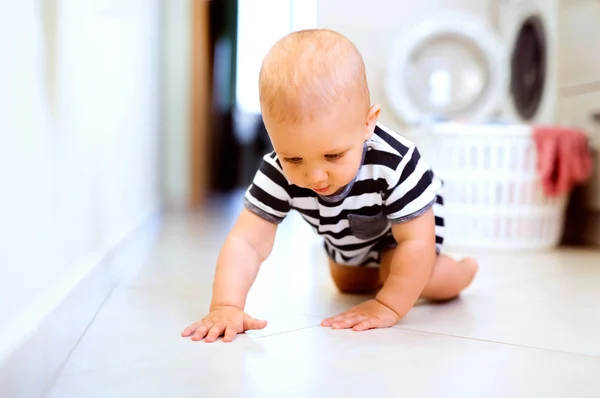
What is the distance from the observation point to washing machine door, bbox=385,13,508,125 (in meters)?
2.49

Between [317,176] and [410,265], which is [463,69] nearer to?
[410,265]

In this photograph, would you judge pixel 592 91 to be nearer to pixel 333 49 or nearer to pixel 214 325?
pixel 333 49

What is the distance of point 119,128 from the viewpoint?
57.6 inches

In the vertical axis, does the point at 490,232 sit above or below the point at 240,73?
below

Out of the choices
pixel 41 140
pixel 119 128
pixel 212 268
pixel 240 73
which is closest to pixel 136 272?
pixel 212 268

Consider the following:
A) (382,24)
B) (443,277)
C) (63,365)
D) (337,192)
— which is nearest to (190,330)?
(63,365)

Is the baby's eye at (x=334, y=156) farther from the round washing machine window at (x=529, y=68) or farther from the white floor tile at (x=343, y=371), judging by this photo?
the round washing machine window at (x=529, y=68)

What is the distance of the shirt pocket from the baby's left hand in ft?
0.36

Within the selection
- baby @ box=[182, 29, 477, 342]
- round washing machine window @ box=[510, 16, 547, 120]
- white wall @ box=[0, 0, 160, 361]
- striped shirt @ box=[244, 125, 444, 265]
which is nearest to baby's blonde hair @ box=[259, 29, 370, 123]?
baby @ box=[182, 29, 477, 342]

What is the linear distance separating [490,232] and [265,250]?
105 cm

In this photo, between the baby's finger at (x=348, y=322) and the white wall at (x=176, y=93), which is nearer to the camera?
the baby's finger at (x=348, y=322)

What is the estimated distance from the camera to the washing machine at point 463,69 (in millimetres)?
2482

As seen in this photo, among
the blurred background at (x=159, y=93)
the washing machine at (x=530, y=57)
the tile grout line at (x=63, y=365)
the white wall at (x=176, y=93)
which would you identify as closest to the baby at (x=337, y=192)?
the tile grout line at (x=63, y=365)

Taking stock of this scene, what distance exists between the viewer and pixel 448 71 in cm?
255
